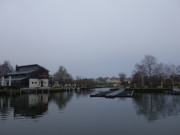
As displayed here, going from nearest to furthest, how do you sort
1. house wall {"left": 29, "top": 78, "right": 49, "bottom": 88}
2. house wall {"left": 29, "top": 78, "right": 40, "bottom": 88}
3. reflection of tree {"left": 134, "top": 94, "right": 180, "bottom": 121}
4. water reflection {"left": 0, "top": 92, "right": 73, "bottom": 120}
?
reflection of tree {"left": 134, "top": 94, "right": 180, "bottom": 121}, water reflection {"left": 0, "top": 92, "right": 73, "bottom": 120}, house wall {"left": 29, "top": 78, "right": 40, "bottom": 88}, house wall {"left": 29, "top": 78, "right": 49, "bottom": 88}

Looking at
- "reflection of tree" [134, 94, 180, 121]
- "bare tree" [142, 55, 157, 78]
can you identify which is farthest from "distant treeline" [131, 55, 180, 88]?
"reflection of tree" [134, 94, 180, 121]

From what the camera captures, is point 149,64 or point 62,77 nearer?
point 149,64

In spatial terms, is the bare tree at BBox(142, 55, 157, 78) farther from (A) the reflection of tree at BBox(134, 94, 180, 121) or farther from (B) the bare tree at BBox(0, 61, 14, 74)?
(B) the bare tree at BBox(0, 61, 14, 74)

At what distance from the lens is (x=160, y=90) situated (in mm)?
46125

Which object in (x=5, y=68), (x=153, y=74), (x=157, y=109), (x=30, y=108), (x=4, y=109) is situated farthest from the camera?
(x=5, y=68)

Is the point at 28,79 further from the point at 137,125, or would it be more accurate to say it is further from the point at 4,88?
the point at 137,125

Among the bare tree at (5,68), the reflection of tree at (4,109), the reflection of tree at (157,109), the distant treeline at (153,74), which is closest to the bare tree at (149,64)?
the distant treeline at (153,74)

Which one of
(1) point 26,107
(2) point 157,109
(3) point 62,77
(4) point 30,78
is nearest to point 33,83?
(4) point 30,78

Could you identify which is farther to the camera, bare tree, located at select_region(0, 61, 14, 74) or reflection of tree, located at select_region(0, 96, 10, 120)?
bare tree, located at select_region(0, 61, 14, 74)

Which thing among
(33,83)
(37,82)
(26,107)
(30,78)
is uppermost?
(30,78)

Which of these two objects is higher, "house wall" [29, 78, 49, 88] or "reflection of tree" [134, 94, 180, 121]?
"house wall" [29, 78, 49, 88]

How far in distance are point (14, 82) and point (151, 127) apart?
5272cm

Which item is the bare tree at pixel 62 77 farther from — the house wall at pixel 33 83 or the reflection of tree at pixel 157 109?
the reflection of tree at pixel 157 109

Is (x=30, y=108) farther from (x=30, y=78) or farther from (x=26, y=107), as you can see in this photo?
(x=30, y=78)
